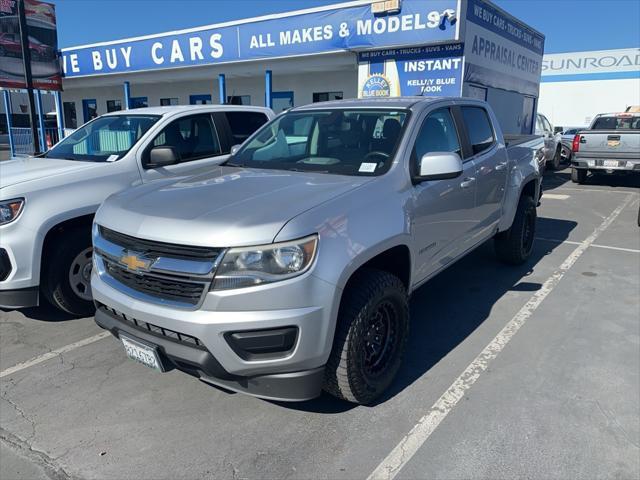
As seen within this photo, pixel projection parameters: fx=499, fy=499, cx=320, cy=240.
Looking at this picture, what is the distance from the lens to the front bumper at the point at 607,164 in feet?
41.3

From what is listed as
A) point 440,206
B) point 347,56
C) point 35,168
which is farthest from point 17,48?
point 440,206

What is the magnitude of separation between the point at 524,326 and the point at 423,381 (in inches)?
57.0

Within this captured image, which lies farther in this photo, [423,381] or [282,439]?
[423,381]

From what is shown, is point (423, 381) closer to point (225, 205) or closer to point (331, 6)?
point (225, 205)

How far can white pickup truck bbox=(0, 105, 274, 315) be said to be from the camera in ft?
13.2

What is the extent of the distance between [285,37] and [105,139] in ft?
28.3

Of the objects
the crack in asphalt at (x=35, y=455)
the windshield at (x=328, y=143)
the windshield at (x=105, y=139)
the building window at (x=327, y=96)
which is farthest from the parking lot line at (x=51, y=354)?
the building window at (x=327, y=96)

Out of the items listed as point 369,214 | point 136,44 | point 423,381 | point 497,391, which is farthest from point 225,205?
point 136,44

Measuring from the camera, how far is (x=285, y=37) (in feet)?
42.1

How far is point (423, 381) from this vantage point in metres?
3.49

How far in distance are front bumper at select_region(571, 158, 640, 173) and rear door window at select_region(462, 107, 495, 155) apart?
9.57 m

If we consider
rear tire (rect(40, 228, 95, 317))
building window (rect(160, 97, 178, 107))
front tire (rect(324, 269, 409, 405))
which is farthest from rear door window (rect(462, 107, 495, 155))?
building window (rect(160, 97, 178, 107))

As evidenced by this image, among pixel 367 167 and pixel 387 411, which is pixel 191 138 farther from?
pixel 387 411

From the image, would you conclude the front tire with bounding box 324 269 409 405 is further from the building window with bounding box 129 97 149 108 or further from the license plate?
the building window with bounding box 129 97 149 108
